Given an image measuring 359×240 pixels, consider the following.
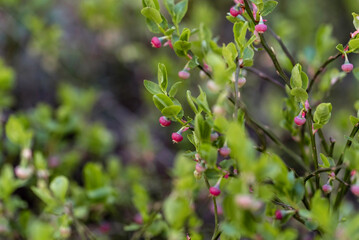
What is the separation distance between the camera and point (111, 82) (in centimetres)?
232

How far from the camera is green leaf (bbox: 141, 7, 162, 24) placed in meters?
0.72

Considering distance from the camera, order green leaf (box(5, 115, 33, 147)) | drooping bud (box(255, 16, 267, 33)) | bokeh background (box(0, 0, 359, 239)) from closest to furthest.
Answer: drooping bud (box(255, 16, 267, 33)) < green leaf (box(5, 115, 33, 147)) < bokeh background (box(0, 0, 359, 239))


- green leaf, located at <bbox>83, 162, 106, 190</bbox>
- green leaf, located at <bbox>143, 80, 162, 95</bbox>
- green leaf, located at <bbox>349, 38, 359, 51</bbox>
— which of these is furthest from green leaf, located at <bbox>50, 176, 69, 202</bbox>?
green leaf, located at <bbox>349, 38, 359, 51</bbox>

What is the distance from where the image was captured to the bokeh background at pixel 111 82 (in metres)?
1.55

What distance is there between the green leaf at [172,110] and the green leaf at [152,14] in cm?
19

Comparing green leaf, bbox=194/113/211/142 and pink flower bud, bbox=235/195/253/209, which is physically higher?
pink flower bud, bbox=235/195/253/209

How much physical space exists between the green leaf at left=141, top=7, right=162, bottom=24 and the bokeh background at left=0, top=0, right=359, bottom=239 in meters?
0.74

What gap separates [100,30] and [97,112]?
0.43m

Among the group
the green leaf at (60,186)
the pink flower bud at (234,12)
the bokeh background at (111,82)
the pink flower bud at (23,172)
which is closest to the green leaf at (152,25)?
the pink flower bud at (234,12)

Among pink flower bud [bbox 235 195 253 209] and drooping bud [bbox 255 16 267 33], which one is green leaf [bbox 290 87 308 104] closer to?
drooping bud [bbox 255 16 267 33]

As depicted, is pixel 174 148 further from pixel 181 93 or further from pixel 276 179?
pixel 276 179

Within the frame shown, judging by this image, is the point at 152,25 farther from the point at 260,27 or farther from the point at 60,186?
the point at 60,186

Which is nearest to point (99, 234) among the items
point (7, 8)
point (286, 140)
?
point (286, 140)

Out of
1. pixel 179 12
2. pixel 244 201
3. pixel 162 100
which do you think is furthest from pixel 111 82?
pixel 244 201
